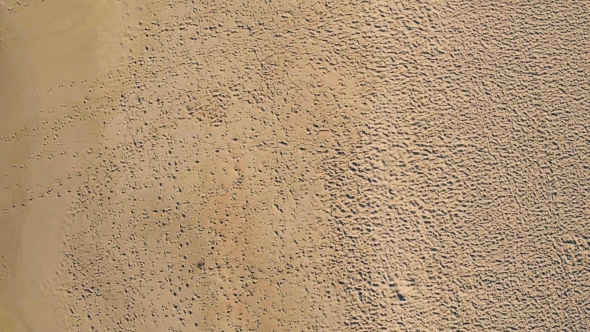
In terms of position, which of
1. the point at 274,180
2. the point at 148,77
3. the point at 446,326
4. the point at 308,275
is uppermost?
the point at 148,77

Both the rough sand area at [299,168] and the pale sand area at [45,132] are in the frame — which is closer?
the rough sand area at [299,168]

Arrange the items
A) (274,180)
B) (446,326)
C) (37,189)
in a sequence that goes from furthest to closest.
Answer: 1. (37,189)
2. (274,180)
3. (446,326)

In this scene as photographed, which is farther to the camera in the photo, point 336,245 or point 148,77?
point 148,77

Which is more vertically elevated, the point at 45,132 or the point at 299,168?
the point at 45,132

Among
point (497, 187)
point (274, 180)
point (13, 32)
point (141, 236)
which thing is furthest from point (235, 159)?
point (13, 32)

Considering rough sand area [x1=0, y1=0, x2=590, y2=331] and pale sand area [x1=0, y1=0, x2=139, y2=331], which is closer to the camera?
rough sand area [x1=0, y1=0, x2=590, y2=331]

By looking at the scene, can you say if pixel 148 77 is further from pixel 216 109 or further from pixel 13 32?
pixel 13 32

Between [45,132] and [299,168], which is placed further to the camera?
[45,132]

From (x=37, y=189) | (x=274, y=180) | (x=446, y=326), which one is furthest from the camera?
(x=37, y=189)
